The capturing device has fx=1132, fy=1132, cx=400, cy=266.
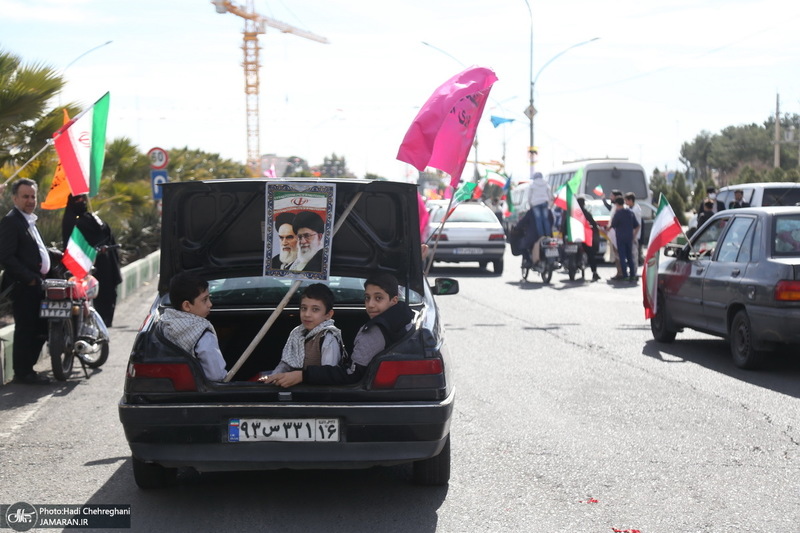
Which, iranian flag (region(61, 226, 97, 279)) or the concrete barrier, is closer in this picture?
the concrete barrier

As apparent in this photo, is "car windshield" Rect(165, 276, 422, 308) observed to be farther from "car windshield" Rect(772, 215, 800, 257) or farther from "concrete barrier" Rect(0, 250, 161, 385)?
"car windshield" Rect(772, 215, 800, 257)

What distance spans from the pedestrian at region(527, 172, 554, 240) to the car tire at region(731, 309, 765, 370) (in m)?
12.6

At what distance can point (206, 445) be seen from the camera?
17.8 feet

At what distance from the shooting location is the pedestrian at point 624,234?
2208 cm

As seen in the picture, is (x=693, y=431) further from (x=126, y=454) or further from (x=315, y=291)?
(x=126, y=454)

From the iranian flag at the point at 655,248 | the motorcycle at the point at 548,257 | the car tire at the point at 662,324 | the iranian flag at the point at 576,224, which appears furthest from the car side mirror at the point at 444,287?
the iranian flag at the point at 576,224

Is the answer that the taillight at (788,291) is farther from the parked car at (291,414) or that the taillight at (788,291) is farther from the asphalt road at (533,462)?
the parked car at (291,414)

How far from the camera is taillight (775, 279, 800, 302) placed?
954 centimetres

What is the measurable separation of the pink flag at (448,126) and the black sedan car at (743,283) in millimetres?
3128

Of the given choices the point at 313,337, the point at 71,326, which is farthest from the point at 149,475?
the point at 71,326

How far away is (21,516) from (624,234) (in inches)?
703

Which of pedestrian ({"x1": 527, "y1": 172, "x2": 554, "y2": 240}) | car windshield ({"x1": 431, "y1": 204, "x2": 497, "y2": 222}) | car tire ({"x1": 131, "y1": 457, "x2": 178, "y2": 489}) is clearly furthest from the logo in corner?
car windshield ({"x1": 431, "y1": 204, "x2": 497, "y2": 222})

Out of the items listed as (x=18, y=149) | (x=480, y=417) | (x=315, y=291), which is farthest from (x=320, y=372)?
(x=18, y=149)

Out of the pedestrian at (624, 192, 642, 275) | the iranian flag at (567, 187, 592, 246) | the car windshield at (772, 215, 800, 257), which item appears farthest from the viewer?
the pedestrian at (624, 192, 642, 275)
